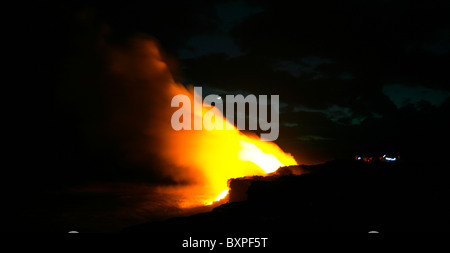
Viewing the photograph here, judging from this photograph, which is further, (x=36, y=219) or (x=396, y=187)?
(x=36, y=219)

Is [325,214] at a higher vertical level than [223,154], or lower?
lower

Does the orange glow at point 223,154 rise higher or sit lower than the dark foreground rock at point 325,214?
higher

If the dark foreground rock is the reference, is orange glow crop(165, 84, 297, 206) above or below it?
above

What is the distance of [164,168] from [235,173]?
4629cm

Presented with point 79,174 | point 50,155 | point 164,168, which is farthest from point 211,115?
point 50,155

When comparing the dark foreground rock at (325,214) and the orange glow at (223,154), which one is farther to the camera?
the orange glow at (223,154)

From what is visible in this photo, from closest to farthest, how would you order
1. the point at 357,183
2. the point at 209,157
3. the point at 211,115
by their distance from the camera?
the point at 357,183 → the point at 211,115 → the point at 209,157

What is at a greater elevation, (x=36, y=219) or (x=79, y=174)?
(x=79, y=174)

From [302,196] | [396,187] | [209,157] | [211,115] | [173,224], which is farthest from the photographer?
[209,157]

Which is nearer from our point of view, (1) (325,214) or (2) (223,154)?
(1) (325,214)

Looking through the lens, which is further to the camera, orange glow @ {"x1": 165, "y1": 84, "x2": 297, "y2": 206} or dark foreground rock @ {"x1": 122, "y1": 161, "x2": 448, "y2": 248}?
orange glow @ {"x1": 165, "y1": 84, "x2": 297, "y2": 206}
